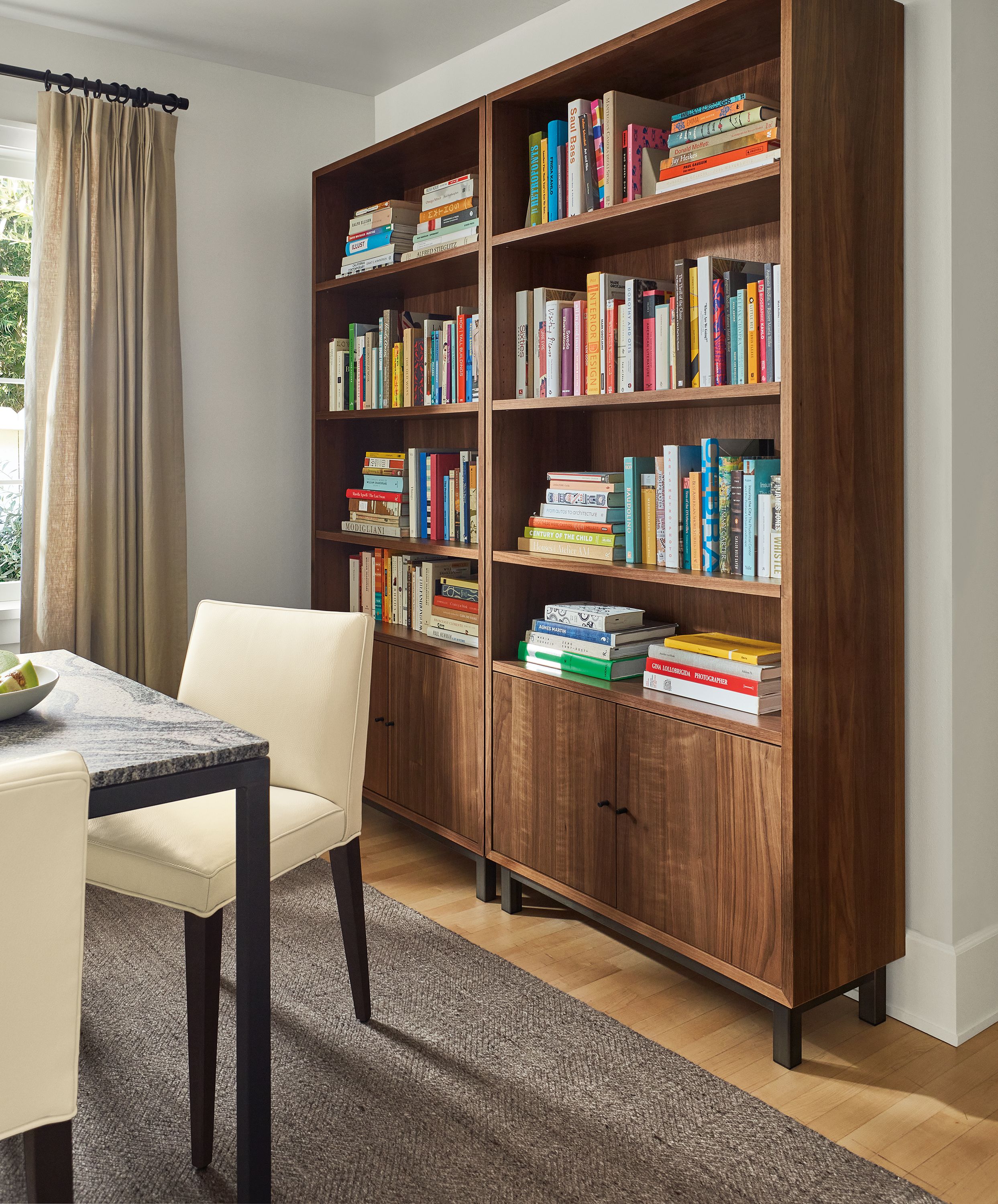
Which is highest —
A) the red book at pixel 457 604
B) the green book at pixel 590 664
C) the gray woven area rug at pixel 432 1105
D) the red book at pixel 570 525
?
the red book at pixel 570 525

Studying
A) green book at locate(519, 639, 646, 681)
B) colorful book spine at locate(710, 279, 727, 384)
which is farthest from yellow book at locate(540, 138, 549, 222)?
green book at locate(519, 639, 646, 681)

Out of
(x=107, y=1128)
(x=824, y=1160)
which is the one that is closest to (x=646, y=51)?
(x=824, y=1160)

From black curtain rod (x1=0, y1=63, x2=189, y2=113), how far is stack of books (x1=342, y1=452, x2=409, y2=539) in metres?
1.23

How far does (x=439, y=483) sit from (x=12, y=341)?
4.61ft

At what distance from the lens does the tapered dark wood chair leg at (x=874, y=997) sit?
2.17 m

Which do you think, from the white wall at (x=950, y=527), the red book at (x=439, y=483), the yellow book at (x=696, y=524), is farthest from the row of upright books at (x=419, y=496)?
the white wall at (x=950, y=527)

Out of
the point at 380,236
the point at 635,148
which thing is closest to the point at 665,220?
the point at 635,148

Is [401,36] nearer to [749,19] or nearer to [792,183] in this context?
[749,19]

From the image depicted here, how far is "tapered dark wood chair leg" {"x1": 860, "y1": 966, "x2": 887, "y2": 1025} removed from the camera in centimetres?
217

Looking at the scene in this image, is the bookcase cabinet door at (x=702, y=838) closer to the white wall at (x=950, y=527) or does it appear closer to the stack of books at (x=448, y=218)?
the white wall at (x=950, y=527)

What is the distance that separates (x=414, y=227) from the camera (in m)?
3.15

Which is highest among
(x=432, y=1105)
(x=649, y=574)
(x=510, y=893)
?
(x=649, y=574)

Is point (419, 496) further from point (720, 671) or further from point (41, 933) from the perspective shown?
point (41, 933)

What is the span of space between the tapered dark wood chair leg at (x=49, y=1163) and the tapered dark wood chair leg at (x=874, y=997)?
1.61 meters
